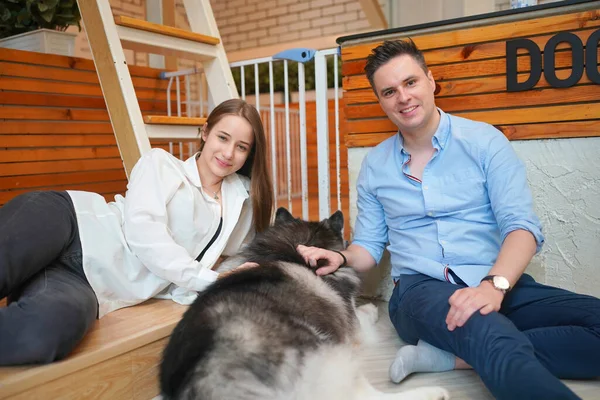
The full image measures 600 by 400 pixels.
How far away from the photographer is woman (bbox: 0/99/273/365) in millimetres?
1356

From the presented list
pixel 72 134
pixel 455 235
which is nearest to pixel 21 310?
pixel 455 235

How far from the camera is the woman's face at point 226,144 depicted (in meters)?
1.97

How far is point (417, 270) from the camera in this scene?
1831 mm

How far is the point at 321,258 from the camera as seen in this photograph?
1.83 metres

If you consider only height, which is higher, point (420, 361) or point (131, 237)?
point (131, 237)

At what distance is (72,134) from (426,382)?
3003 mm

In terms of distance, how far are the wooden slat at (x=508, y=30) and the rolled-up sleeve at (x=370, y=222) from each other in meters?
0.63

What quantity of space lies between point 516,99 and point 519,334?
3.65 ft

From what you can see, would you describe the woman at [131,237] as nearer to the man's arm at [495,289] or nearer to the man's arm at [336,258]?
the man's arm at [336,258]

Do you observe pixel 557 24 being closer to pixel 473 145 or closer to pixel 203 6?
pixel 473 145

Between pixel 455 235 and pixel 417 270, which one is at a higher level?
pixel 455 235

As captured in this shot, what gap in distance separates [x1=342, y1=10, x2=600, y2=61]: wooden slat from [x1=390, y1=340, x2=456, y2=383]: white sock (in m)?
1.31

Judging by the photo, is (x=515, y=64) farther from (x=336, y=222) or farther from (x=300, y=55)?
(x=300, y=55)

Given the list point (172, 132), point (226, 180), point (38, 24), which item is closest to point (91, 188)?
point (38, 24)
